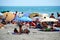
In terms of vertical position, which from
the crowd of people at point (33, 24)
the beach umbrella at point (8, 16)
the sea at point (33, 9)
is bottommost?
the crowd of people at point (33, 24)

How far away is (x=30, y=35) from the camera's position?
2.52m

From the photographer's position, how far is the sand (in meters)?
2.51

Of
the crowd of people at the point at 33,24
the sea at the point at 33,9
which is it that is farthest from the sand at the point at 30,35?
the sea at the point at 33,9

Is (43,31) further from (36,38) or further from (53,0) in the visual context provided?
(53,0)

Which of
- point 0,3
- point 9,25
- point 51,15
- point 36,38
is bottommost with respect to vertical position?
point 36,38

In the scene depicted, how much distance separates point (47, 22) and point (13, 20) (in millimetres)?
592

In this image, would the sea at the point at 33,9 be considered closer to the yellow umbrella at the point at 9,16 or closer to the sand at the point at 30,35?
the yellow umbrella at the point at 9,16

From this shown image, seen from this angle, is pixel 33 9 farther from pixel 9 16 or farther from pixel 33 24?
pixel 9 16

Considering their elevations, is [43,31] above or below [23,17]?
below

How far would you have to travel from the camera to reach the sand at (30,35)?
8.23 feet

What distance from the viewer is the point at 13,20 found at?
8.42 ft

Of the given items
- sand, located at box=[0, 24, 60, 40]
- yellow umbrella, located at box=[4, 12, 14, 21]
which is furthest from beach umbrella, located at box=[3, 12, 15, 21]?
sand, located at box=[0, 24, 60, 40]

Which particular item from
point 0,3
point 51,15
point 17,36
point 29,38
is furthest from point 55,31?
point 0,3

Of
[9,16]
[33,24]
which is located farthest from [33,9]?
[9,16]
